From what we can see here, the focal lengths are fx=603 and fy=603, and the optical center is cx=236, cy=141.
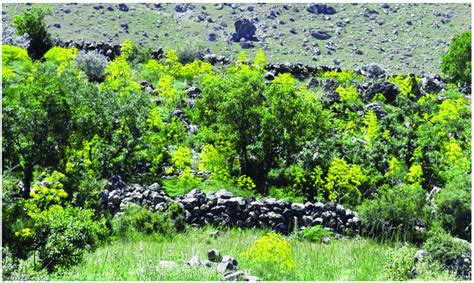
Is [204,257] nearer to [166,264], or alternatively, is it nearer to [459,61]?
[166,264]

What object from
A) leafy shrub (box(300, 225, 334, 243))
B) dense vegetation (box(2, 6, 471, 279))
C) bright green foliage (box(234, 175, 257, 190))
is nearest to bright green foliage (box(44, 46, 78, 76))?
dense vegetation (box(2, 6, 471, 279))

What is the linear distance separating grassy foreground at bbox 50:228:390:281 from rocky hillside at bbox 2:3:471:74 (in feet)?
319

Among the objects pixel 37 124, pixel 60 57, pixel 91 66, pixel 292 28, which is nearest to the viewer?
pixel 37 124

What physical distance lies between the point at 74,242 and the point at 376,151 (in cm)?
1587

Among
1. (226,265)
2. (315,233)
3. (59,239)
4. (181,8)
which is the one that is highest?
(59,239)

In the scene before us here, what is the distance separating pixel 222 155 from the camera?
2473 centimetres

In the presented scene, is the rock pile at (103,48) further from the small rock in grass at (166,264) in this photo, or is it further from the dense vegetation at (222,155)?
the small rock in grass at (166,264)

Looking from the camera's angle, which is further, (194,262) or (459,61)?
(459,61)

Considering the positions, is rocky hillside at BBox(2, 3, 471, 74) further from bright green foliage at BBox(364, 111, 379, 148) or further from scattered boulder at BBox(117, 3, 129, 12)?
bright green foliage at BBox(364, 111, 379, 148)

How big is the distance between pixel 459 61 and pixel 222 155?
25834 mm

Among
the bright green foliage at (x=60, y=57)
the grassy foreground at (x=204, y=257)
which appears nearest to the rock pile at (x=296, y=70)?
the bright green foliage at (x=60, y=57)

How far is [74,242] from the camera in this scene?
42.1ft

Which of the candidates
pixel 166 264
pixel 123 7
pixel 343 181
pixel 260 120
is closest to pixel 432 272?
pixel 166 264

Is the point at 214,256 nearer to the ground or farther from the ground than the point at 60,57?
farther from the ground
